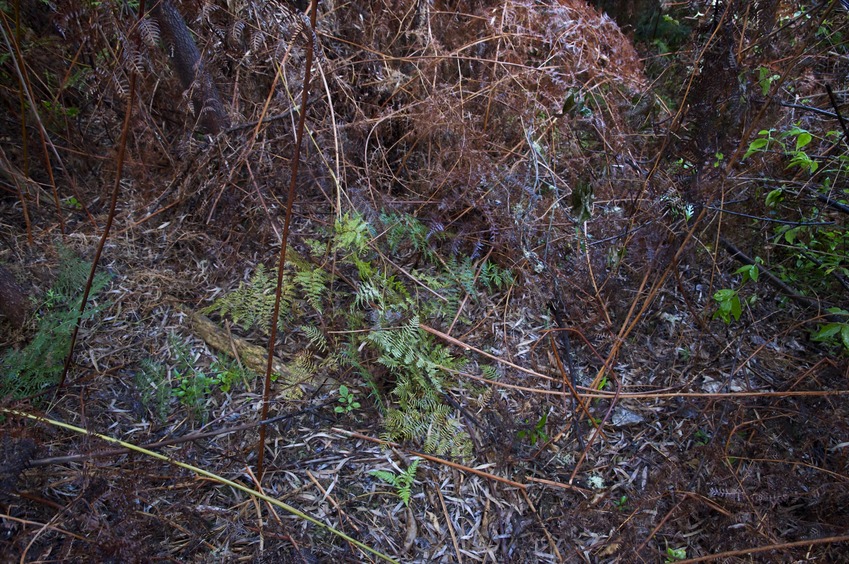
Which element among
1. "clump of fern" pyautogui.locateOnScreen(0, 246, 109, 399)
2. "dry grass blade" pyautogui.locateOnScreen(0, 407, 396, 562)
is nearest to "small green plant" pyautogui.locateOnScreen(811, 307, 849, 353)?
"dry grass blade" pyautogui.locateOnScreen(0, 407, 396, 562)

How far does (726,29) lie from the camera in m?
2.38

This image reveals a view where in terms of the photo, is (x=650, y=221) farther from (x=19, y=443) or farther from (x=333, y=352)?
(x=19, y=443)

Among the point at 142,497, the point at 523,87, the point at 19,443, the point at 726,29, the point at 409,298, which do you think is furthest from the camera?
the point at 523,87

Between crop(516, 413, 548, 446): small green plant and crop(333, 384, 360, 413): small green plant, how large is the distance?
0.81 metres

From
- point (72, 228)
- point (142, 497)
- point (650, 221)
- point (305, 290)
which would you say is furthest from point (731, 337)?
point (72, 228)

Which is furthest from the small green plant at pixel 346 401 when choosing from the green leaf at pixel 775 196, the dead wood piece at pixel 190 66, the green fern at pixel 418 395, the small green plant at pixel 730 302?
the green leaf at pixel 775 196

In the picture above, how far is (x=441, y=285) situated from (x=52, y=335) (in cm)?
190

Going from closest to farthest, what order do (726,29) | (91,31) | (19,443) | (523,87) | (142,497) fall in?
(19,443)
(142,497)
(91,31)
(726,29)
(523,87)

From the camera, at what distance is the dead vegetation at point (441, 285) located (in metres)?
2.09

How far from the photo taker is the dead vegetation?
2092 millimetres

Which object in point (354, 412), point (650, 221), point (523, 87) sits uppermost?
point (523, 87)

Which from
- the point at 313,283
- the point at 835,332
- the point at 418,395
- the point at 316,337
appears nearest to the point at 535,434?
the point at 418,395

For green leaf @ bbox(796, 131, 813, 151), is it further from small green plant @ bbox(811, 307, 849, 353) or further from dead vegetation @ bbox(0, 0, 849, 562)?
small green plant @ bbox(811, 307, 849, 353)

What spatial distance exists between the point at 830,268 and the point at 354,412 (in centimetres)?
271
